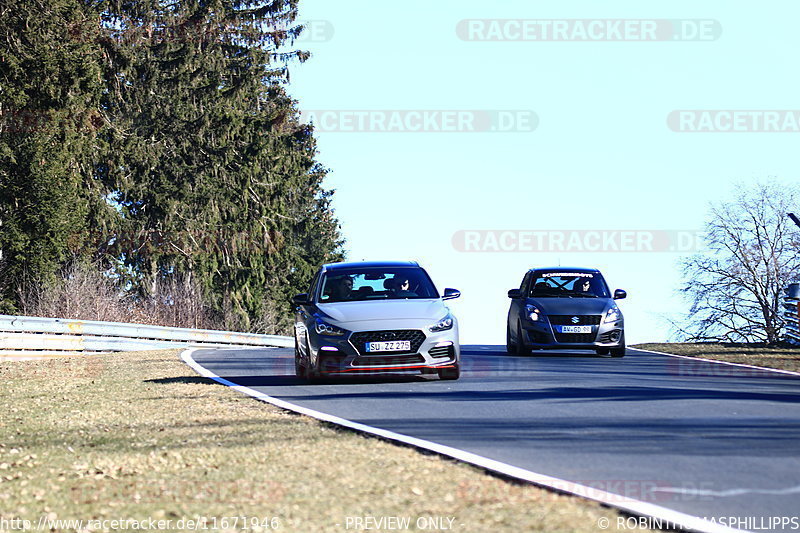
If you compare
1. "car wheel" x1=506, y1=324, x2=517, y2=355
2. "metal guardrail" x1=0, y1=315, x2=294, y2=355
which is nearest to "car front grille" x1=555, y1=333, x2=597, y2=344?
"car wheel" x1=506, y1=324, x2=517, y2=355

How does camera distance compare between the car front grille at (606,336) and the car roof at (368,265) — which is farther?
the car front grille at (606,336)

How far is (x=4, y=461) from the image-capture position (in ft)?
29.6

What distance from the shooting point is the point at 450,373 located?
54.5ft

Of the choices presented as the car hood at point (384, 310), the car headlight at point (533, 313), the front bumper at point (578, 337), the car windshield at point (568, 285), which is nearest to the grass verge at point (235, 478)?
the car hood at point (384, 310)

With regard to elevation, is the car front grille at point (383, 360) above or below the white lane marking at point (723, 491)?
above

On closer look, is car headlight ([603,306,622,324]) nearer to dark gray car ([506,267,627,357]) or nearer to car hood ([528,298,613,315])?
dark gray car ([506,267,627,357])

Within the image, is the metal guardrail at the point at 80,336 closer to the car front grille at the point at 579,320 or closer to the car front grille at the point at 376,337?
the car front grille at the point at 579,320

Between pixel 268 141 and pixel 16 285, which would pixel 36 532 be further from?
Result: pixel 268 141

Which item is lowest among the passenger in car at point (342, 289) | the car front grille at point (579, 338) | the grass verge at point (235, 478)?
the grass verge at point (235, 478)

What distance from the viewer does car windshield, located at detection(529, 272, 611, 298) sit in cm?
2373

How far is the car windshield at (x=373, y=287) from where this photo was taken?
56.7ft

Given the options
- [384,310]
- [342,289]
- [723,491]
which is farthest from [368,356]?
[723,491]

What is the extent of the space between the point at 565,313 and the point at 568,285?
4.59ft

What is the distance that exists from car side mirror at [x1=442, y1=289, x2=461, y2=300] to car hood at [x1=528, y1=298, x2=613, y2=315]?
18.8 feet
